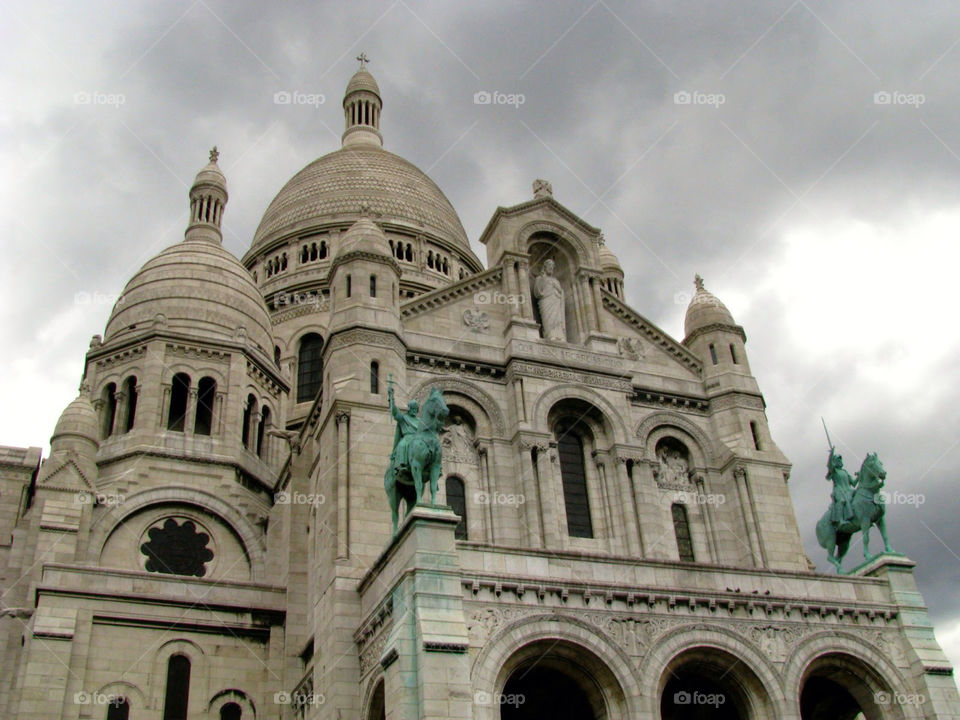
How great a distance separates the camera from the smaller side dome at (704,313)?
3625cm

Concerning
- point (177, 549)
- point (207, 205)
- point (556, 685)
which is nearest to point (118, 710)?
point (177, 549)

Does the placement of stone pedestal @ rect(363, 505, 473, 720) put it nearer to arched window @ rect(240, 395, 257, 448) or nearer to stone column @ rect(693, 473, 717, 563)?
stone column @ rect(693, 473, 717, 563)

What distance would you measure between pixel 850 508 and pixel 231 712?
19182 millimetres

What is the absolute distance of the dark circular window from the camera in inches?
1415

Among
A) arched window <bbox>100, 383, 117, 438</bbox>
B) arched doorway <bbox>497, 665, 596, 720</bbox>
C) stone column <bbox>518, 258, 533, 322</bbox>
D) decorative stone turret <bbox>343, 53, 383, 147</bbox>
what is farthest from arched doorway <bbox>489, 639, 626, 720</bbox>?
decorative stone turret <bbox>343, 53, 383, 147</bbox>

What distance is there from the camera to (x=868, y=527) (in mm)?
27203

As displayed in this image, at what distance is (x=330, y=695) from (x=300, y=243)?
37.6 meters

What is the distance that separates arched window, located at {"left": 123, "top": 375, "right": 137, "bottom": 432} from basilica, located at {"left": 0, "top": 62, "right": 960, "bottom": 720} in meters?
0.09

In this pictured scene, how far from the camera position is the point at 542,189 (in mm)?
36406

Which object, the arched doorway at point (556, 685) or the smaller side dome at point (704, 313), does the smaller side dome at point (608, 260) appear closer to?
the smaller side dome at point (704, 313)

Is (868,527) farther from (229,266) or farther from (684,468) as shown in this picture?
(229,266)

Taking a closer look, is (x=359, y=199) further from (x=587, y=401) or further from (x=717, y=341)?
(x=587, y=401)

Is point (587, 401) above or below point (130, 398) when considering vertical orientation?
below

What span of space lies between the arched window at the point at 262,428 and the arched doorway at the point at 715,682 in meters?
22.3
